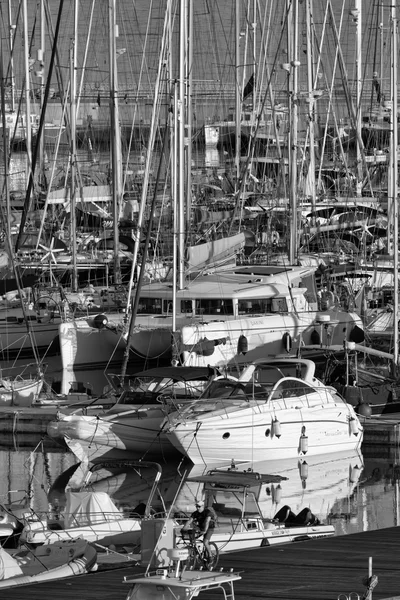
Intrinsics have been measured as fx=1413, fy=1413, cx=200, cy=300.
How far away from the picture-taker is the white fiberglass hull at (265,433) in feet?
74.1

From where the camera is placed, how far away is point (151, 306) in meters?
30.1

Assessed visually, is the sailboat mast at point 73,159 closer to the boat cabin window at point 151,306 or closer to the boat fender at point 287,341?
the boat cabin window at point 151,306

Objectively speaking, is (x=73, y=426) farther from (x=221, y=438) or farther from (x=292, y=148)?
(x=292, y=148)

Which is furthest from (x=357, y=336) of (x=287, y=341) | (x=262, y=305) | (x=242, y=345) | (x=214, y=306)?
(x=214, y=306)

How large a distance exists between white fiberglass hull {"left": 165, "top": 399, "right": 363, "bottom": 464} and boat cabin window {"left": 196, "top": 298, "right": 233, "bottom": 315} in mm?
6022

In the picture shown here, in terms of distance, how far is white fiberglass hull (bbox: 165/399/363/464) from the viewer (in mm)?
22578

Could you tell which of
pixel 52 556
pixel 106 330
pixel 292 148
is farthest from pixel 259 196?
pixel 52 556

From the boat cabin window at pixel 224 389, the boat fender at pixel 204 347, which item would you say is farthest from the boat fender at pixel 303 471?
the boat fender at pixel 204 347

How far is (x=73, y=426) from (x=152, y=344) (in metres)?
5.75

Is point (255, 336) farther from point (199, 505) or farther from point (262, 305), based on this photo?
point (199, 505)

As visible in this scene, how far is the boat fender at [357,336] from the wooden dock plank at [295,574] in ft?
44.3

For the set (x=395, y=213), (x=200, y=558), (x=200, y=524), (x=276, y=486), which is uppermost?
(x=395, y=213)

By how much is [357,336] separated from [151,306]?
174 inches

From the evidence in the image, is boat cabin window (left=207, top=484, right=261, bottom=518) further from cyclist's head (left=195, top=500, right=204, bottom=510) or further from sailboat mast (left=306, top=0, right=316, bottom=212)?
sailboat mast (left=306, top=0, right=316, bottom=212)
